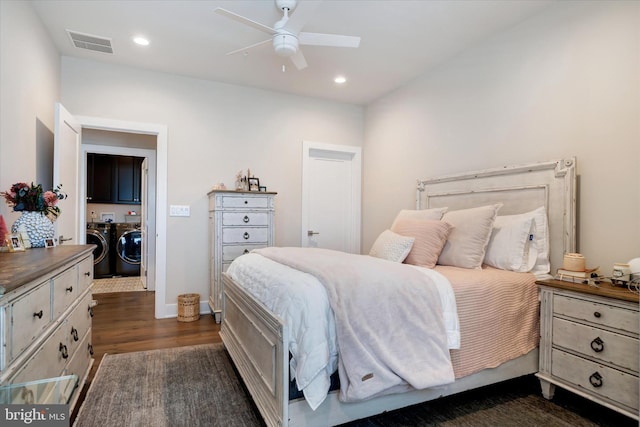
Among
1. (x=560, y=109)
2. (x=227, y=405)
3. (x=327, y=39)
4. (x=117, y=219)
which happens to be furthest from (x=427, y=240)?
(x=117, y=219)

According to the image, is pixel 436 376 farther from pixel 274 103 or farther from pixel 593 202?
pixel 274 103

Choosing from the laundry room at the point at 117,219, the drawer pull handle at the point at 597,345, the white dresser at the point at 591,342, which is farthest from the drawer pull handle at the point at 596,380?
the laundry room at the point at 117,219

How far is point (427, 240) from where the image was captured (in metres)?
2.51

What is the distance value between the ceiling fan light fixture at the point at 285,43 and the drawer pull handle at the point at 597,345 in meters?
2.55

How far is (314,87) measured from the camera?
406cm

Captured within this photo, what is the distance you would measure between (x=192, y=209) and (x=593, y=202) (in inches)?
142

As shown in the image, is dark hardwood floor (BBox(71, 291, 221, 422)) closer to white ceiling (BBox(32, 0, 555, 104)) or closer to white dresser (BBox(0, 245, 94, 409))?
white dresser (BBox(0, 245, 94, 409))

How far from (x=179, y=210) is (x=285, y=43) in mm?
2259

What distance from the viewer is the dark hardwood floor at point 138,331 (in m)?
2.86

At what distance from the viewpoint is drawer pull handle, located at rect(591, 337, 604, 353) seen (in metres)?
1.80

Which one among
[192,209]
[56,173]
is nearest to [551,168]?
[192,209]

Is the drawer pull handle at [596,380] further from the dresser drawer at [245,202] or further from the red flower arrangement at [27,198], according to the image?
the red flower arrangement at [27,198]

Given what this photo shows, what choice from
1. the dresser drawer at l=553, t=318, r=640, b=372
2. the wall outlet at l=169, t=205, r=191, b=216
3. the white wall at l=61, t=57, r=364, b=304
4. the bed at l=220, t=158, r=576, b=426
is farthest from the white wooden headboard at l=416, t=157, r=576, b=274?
the wall outlet at l=169, t=205, r=191, b=216

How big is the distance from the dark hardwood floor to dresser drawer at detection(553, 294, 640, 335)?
261 cm
